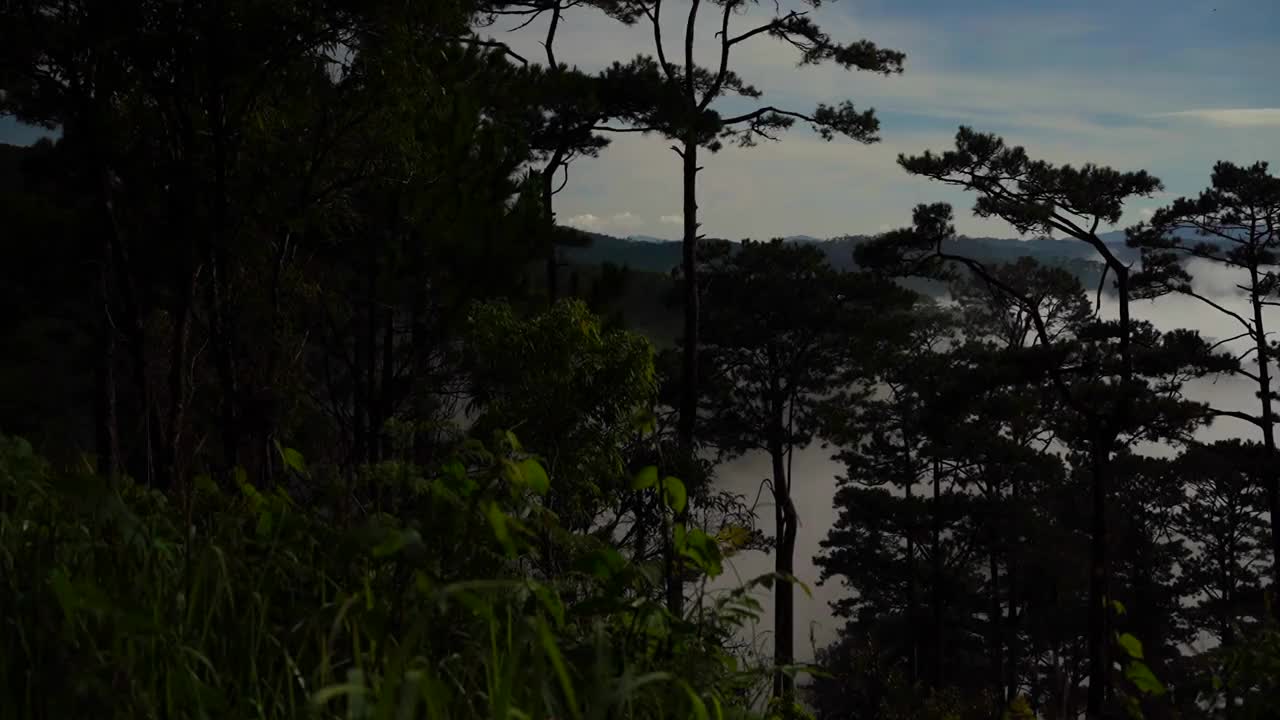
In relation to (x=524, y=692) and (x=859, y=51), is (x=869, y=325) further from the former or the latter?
(x=524, y=692)

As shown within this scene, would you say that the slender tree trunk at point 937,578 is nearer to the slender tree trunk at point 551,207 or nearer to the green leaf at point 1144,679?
the slender tree trunk at point 551,207

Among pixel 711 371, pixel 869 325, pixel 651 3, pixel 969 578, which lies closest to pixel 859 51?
pixel 651 3

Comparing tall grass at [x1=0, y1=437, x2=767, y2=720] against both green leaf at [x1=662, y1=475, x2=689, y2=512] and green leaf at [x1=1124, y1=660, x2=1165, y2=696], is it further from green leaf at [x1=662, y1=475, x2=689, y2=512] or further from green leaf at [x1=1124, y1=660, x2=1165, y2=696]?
green leaf at [x1=1124, y1=660, x2=1165, y2=696]

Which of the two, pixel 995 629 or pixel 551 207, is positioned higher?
pixel 551 207

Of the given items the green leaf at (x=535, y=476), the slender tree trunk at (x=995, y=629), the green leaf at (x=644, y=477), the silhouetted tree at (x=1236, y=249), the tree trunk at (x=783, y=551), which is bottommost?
the slender tree trunk at (x=995, y=629)

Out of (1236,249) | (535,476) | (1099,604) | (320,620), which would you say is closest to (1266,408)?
(1236,249)

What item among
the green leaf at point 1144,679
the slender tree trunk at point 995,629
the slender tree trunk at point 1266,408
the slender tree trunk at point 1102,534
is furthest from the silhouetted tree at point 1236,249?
the green leaf at point 1144,679

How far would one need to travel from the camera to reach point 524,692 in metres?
1.25

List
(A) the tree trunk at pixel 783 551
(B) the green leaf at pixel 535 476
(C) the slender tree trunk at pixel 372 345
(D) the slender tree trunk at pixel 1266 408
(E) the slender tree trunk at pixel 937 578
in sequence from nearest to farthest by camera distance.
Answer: (B) the green leaf at pixel 535 476 < (C) the slender tree trunk at pixel 372 345 < (D) the slender tree trunk at pixel 1266 408 < (A) the tree trunk at pixel 783 551 < (E) the slender tree trunk at pixel 937 578

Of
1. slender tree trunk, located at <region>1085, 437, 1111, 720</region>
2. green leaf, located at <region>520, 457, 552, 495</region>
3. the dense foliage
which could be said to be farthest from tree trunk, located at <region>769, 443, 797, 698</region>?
green leaf, located at <region>520, 457, 552, 495</region>

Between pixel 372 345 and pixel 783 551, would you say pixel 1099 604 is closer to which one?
pixel 783 551

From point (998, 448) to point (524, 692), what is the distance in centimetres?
1840

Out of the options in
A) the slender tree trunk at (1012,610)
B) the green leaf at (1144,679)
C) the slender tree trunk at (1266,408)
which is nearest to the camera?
the green leaf at (1144,679)

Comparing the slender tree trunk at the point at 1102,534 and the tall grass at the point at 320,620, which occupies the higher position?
the tall grass at the point at 320,620
